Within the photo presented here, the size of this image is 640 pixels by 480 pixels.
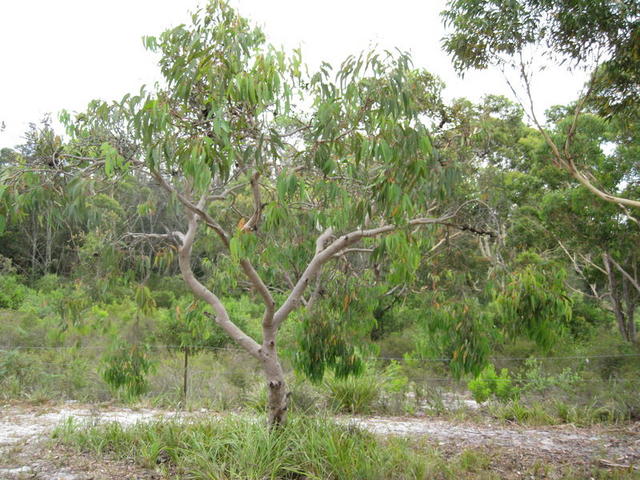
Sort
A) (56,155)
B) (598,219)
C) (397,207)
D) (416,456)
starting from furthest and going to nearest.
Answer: (598,219)
(416,456)
(56,155)
(397,207)

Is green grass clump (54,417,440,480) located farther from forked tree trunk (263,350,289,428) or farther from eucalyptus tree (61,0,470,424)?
eucalyptus tree (61,0,470,424)

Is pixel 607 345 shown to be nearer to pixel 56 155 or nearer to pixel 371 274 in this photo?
pixel 371 274

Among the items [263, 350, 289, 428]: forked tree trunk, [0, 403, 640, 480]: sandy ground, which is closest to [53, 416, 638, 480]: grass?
[263, 350, 289, 428]: forked tree trunk

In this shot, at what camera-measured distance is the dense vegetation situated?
408 centimetres

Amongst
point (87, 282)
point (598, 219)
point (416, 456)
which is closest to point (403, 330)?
point (598, 219)

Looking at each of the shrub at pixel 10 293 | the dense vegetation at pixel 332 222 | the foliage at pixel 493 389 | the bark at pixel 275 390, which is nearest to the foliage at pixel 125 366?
the dense vegetation at pixel 332 222

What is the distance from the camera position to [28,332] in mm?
12836

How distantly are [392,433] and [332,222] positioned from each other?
132 inches

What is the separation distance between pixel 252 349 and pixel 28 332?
30.3ft

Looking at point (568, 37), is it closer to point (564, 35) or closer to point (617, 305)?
point (564, 35)

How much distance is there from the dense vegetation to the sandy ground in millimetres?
611

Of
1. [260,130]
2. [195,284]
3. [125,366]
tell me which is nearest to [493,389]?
[195,284]

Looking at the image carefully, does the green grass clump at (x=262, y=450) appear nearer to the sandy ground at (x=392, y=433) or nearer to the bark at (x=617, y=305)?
the sandy ground at (x=392, y=433)

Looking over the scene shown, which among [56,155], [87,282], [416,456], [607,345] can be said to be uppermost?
[56,155]
